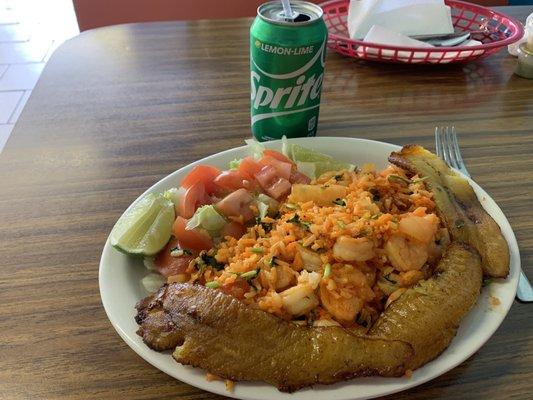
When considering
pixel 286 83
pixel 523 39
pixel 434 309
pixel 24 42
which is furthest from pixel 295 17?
pixel 24 42

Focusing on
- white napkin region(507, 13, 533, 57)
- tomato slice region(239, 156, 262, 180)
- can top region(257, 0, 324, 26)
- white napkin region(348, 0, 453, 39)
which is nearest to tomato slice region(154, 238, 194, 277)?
tomato slice region(239, 156, 262, 180)

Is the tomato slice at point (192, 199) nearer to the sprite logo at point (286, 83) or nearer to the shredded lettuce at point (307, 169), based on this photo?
the shredded lettuce at point (307, 169)

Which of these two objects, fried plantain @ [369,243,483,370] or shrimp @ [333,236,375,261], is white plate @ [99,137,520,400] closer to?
fried plantain @ [369,243,483,370]

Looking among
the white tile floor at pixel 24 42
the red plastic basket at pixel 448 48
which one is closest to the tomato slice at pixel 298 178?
the red plastic basket at pixel 448 48

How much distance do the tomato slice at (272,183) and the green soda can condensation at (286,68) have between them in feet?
0.87

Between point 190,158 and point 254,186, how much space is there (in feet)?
1.31

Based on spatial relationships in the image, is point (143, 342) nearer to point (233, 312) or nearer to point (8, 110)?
point (233, 312)

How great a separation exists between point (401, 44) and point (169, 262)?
126cm

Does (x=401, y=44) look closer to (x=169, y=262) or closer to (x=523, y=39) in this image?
(x=523, y=39)

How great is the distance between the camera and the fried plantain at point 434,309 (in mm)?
775

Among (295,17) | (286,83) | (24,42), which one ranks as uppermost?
(295,17)

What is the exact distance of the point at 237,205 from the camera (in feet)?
3.51

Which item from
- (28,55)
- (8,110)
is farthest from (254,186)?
(28,55)

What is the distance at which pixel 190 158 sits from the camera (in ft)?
4.79
